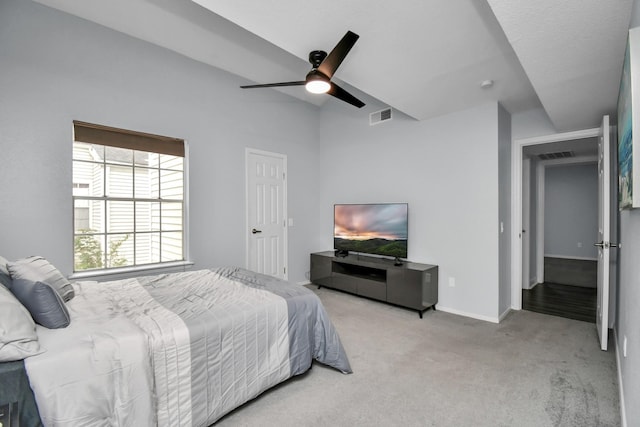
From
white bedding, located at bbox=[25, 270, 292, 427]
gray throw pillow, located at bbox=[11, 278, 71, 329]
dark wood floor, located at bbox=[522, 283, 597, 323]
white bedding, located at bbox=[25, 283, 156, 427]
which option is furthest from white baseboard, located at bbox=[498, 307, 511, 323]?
gray throw pillow, located at bbox=[11, 278, 71, 329]

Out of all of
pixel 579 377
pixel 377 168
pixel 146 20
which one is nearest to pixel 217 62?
pixel 146 20

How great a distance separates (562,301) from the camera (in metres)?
4.21

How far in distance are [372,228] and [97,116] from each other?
3485mm

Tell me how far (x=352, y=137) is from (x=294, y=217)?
1.60 m

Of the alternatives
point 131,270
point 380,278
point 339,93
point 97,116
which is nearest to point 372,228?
point 380,278

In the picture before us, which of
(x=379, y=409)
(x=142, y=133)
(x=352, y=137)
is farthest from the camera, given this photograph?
(x=352, y=137)

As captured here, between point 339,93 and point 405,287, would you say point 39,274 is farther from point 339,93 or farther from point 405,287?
point 405,287

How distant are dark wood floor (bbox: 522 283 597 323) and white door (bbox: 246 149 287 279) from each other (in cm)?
352

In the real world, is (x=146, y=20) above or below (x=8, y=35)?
above

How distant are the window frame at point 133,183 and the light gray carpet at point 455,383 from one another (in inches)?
85.2

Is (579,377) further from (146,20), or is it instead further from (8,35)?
(8,35)

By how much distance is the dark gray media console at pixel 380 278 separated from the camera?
3.63 metres

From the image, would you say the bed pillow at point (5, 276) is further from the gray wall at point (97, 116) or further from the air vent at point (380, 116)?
the air vent at point (380, 116)

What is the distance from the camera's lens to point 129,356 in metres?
1.46
